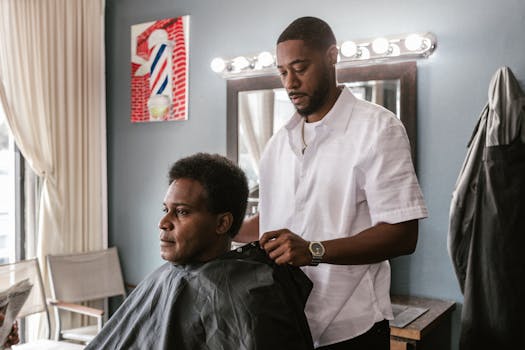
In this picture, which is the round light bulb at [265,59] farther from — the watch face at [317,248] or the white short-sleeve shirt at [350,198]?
the watch face at [317,248]

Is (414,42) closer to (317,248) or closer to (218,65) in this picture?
(218,65)

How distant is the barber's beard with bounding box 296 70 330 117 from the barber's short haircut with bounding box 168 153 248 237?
238 mm

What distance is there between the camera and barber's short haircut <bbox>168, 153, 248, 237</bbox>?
4.30ft

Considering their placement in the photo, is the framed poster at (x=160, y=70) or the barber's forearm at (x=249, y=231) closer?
the barber's forearm at (x=249, y=231)

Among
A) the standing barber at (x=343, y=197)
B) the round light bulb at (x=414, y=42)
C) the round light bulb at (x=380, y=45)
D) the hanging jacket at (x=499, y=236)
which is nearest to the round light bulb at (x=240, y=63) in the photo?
the round light bulb at (x=380, y=45)

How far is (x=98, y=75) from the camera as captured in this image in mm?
3291

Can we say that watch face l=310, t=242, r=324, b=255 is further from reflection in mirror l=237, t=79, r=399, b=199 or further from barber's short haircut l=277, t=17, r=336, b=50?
reflection in mirror l=237, t=79, r=399, b=199

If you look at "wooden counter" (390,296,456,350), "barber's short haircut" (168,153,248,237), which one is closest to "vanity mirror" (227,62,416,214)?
"wooden counter" (390,296,456,350)

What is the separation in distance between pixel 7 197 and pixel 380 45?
2173 millimetres

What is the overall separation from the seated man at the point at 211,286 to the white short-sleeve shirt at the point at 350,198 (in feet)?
0.23

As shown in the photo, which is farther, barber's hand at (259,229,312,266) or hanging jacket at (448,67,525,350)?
hanging jacket at (448,67,525,350)

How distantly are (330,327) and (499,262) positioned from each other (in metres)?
0.97

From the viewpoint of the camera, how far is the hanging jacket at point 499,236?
190 centimetres

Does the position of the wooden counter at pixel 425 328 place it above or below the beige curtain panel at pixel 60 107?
below
